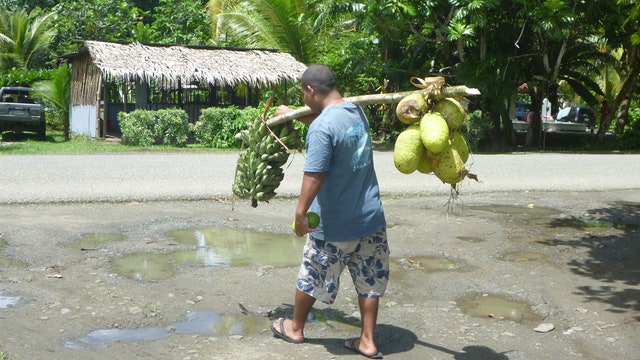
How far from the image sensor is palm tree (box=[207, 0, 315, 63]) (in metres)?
24.2

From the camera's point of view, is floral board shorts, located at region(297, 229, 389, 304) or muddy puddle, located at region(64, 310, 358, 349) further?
muddy puddle, located at region(64, 310, 358, 349)

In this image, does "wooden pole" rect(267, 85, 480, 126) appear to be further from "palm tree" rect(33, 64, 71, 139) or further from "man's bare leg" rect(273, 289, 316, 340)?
"palm tree" rect(33, 64, 71, 139)

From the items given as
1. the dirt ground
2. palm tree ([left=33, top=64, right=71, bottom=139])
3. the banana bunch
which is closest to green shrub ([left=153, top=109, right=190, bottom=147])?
palm tree ([left=33, top=64, right=71, bottom=139])

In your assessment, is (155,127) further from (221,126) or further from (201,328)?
(201,328)

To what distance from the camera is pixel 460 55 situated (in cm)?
2075

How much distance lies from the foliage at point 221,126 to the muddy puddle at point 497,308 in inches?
615

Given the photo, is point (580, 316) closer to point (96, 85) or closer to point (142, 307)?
point (142, 307)

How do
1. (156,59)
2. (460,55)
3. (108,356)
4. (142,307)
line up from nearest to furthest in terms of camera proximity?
(108,356)
(142,307)
(460,55)
(156,59)

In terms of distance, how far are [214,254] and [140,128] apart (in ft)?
46.6

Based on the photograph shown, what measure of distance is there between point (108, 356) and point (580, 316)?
Result: 335 centimetres

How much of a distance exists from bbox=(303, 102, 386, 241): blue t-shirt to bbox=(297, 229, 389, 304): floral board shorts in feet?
0.40

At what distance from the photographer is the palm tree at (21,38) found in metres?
30.3

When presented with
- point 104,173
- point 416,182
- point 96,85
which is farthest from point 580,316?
point 96,85

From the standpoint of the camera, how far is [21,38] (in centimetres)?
3058
